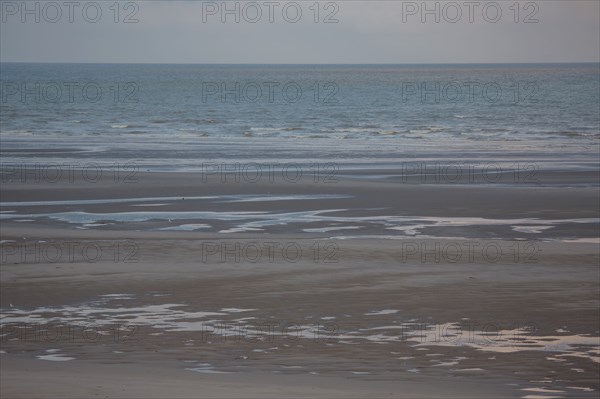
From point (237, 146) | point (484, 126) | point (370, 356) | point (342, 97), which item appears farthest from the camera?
point (342, 97)

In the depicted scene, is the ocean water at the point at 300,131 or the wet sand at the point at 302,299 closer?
the wet sand at the point at 302,299

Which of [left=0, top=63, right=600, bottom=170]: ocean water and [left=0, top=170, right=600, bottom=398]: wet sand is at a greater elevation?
[left=0, top=63, right=600, bottom=170]: ocean water

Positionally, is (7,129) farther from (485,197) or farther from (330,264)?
(330,264)

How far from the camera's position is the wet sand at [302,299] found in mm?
7664

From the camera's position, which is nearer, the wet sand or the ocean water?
the wet sand

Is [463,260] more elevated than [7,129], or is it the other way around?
[7,129]

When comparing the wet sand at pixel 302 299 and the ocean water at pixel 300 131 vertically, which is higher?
the ocean water at pixel 300 131

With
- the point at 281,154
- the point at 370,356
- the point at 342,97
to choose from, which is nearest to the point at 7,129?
the point at 281,154

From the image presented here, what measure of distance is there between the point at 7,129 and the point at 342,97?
158 feet

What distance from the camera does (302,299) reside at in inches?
411

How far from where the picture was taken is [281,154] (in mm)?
31672

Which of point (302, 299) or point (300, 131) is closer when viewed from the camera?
point (302, 299)

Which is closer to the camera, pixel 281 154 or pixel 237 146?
pixel 281 154

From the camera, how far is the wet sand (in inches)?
302
